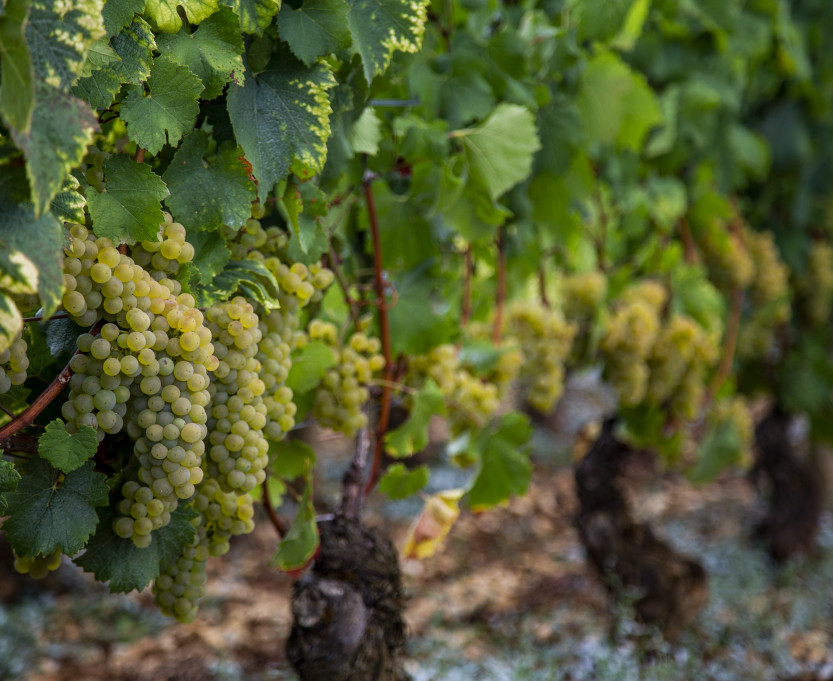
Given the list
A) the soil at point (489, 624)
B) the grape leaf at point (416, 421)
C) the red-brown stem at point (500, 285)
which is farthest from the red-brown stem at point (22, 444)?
the soil at point (489, 624)

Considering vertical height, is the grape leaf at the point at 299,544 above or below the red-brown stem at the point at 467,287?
above

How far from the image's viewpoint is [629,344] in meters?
2.16

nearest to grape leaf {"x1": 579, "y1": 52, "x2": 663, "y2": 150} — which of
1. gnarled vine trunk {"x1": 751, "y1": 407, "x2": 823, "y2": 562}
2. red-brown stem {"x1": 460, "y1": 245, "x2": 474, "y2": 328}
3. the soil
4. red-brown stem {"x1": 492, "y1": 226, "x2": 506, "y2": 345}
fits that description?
red-brown stem {"x1": 492, "y1": 226, "x2": 506, "y2": 345}

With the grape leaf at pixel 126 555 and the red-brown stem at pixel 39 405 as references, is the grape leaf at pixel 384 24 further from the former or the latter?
the grape leaf at pixel 126 555

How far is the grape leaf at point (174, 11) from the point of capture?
0.78 meters

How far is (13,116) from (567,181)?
1.52 metres

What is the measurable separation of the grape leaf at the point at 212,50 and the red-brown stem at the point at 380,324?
47 centimetres

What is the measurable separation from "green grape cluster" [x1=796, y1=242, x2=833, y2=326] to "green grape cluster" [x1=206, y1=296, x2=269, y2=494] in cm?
286

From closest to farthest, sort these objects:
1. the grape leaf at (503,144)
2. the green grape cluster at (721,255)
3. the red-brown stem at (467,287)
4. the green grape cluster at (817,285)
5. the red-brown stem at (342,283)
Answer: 1. the red-brown stem at (342,283)
2. the grape leaf at (503,144)
3. the red-brown stem at (467,287)
4. the green grape cluster at (721,255)
5. the green grape cluster at (817,285)

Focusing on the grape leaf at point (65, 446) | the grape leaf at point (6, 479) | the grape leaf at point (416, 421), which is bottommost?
the grape leaf at point (416, 421)

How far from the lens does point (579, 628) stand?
2648 millimetres

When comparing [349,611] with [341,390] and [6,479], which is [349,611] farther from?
[6,479]

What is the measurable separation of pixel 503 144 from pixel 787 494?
8.70ft

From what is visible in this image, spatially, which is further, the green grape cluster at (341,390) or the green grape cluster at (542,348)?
the green grape cluster at (542,348)
